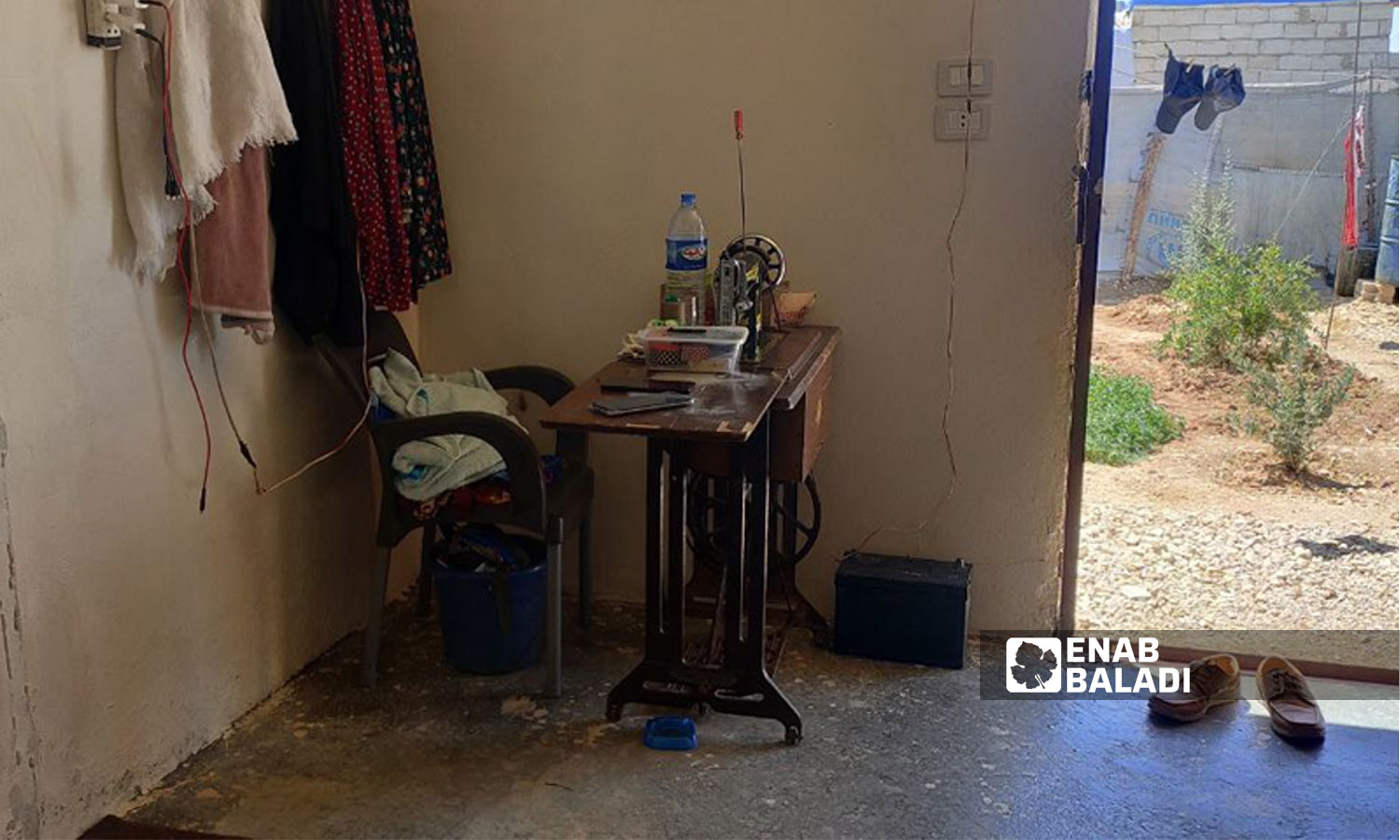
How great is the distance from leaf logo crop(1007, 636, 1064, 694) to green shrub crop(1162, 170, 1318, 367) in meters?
1.13

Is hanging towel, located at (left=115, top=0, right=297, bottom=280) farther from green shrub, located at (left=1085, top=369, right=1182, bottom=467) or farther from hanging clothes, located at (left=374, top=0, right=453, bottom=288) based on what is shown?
green shrub, located at (left=1085, top=369, right=1182, bottom=467)

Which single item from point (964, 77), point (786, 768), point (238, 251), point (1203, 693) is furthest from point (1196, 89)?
point (238, 251)

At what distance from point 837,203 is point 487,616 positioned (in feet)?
4.62

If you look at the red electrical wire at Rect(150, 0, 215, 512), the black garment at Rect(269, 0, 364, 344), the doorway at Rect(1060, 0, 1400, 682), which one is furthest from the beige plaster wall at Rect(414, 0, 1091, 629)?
the red electrical wire at Rect(150, 0, 215, 512)

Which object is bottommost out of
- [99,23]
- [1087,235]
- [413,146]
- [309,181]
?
[1087,235]

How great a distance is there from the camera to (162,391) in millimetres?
2385

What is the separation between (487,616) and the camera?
2.88m

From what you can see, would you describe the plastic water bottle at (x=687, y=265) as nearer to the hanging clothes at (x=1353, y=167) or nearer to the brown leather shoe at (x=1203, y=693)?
the brown leather shoe at (x=1203, y=693)

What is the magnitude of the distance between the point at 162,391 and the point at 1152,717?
92.1 inches

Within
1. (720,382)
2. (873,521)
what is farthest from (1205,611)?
(720,382)

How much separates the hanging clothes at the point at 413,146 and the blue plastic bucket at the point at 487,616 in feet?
2.69

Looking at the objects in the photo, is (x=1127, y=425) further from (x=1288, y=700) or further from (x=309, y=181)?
(x=309, y=181)

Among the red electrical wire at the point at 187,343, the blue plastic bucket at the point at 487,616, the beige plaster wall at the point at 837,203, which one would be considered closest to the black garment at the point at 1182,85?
the beige plaster wall at the point at 837,203

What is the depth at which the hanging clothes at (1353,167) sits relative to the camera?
315cm
